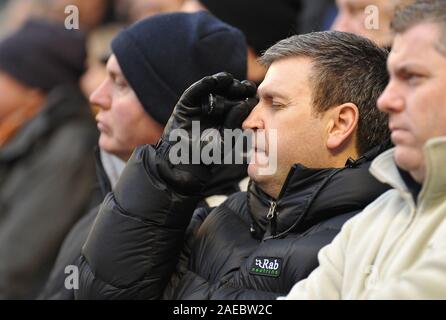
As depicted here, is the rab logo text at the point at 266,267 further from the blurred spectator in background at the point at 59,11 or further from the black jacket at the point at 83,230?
the blurred spectator in background at the point at 59,11

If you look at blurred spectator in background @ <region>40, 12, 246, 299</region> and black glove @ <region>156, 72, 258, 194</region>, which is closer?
black glove @ <region>156, 72, 258, 194</region>

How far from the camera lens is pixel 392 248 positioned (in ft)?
10.7

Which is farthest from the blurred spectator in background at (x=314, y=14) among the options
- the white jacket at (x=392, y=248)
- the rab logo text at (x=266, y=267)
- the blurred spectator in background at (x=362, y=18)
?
the white jacket at (x=392, y=248)

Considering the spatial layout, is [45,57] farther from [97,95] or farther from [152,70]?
[152,70]

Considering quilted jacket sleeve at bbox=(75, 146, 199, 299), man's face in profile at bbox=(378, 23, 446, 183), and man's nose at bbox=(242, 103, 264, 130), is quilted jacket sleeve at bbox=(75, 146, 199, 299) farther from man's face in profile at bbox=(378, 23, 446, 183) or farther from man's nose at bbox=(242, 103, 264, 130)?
man's face in profile at bbox=(378, 23, 446, 183)

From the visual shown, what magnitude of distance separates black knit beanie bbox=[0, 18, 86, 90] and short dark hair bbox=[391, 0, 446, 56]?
145 inches

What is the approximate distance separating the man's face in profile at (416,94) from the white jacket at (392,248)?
96 millimetres

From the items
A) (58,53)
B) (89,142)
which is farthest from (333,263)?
(58,53)

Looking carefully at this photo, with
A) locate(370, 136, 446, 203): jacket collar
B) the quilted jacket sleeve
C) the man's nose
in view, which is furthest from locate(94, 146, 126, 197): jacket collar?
locate(370, 136, 446, 203): jacket collar

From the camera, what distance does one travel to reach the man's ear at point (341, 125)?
3.99 meters

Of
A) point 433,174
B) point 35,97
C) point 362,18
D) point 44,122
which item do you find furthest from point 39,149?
point 433,174

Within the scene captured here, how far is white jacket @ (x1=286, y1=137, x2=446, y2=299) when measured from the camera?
3.04 m
